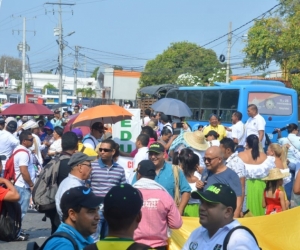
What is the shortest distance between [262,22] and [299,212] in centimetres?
3391

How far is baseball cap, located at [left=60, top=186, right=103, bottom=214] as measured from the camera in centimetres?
435

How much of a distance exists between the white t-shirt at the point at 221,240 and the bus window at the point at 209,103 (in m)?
21.7

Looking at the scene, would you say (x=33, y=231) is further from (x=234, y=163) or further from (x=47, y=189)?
(x=234, y=163)

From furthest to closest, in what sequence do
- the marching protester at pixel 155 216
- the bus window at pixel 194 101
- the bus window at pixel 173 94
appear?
the bus window at pixel 173 94, the bus window at pixel 194 101, the marching protester at pixel 155 216

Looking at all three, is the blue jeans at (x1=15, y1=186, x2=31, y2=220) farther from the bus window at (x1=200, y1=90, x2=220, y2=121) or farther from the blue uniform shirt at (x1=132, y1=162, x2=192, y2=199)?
the bus window at (x1=200, y1=90, x2=220, y2=121)

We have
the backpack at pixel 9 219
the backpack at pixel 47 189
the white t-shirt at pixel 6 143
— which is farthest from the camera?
the white t-shirt at pixel 6 143

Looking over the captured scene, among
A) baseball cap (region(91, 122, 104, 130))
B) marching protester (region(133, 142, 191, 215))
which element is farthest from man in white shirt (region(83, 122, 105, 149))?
marching protester (region(133, 142, 191, 215))

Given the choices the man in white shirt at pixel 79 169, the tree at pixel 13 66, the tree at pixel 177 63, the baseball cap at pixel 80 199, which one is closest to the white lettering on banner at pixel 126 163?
the man in white shirt at pixel 79 169

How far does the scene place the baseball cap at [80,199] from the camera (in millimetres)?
4352

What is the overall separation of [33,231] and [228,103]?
1446cm

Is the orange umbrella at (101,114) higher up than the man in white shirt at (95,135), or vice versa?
the orange umbrella at (101,114)

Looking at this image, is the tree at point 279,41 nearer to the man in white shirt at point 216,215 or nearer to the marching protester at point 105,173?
the marching protester at point 105,173

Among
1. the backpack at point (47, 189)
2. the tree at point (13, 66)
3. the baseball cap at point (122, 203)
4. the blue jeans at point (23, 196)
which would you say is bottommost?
the blue jeans at point (23, 196)

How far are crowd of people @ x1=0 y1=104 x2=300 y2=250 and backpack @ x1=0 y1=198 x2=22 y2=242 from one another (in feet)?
0.54
